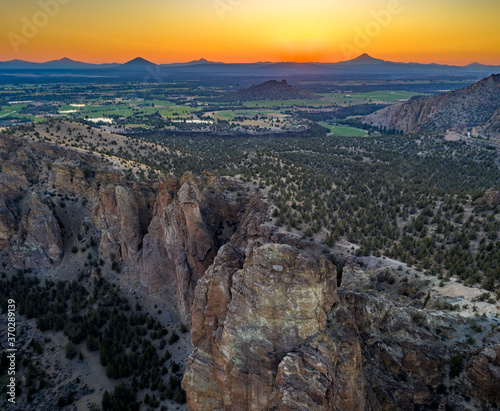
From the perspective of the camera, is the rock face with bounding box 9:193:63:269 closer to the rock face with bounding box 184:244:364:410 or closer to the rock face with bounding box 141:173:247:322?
Answer: the rock face with bounding box 141:173:247:322

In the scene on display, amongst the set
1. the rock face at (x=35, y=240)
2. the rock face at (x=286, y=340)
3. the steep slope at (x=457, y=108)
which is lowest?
the rock face at (x=35, y=240)

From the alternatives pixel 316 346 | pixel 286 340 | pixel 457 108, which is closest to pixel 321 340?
pixel 316 346

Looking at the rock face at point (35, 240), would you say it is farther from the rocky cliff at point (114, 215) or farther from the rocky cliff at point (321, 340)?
the rocky cliff at point (321, 340)

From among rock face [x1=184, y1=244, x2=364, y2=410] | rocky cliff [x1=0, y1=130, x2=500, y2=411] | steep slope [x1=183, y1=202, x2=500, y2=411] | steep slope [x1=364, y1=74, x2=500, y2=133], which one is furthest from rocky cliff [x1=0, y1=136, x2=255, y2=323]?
steep slope [x1=364, y1=74, x2=500, y2=133]

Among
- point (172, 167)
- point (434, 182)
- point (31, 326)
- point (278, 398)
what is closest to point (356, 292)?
point (278, 398)

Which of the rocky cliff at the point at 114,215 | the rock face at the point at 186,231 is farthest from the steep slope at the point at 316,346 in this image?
the rocky cliff at the point at 114,215
